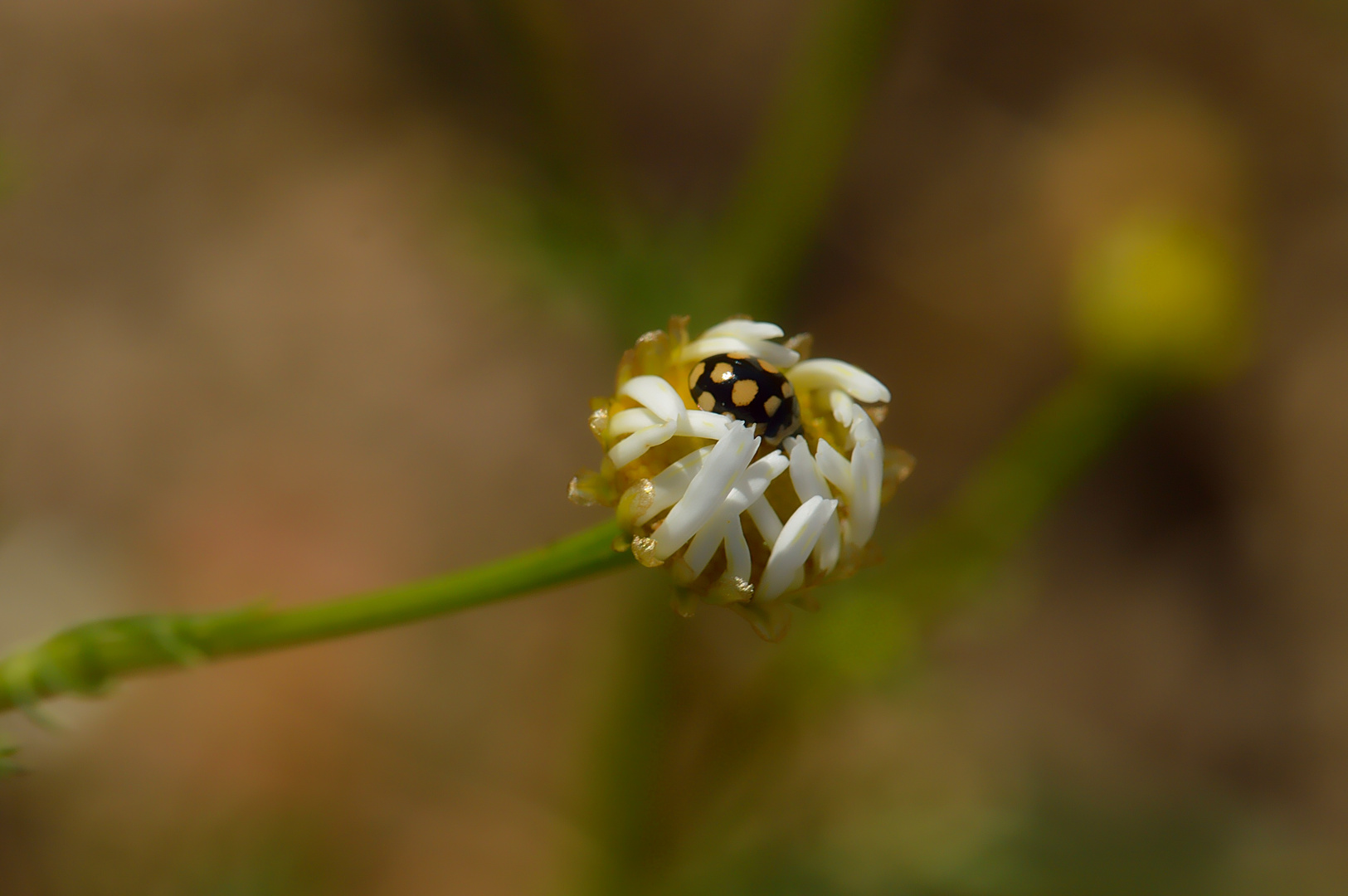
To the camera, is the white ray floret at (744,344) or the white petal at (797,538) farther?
the white ray floret at (744,344)

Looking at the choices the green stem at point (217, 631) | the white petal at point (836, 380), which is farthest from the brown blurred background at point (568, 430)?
the white petal at point (836, 380)

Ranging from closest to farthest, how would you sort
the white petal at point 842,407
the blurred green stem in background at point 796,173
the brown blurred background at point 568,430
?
1. the white petal at point 842,407
2. the blurred green stem in background at point 796,173
3. the brown blurred background at point 568,430

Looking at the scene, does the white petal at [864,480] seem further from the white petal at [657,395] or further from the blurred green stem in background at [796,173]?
the blurred green stem in background at [796,173]

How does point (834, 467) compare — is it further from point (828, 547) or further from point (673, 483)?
point (673, 483)

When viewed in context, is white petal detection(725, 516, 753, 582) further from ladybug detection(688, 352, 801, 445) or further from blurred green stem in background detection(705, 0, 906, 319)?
blurred green stem in background detection(705, 0, 906, 319)

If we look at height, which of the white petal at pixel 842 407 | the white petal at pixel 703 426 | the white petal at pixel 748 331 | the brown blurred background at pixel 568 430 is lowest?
the brown blurred background at pixel 568 430

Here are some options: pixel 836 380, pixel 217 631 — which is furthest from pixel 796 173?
pixel 217 631

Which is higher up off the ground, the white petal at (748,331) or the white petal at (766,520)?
the white petal at (748,331)
